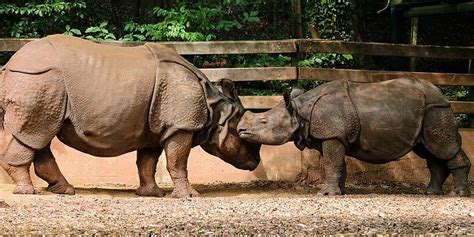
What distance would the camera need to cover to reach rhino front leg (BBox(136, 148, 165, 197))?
11047mm

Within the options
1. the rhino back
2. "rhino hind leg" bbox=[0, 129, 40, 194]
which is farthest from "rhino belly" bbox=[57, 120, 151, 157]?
"rhino hind leg" bbox=[0, 129, 40, 194]

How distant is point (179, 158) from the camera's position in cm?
1076

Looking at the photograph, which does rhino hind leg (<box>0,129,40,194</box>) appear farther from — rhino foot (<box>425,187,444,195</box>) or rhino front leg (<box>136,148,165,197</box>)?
rhino foot (<box>425,187,444,195</box>)

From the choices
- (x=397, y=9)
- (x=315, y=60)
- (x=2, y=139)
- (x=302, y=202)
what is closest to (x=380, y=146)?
(x=302, y=202)

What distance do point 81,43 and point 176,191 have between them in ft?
A: 6.43

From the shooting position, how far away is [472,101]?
1418cm

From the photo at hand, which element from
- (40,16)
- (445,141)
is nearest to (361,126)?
(445,141)

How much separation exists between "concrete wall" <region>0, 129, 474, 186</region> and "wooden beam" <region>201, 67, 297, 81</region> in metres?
0.94

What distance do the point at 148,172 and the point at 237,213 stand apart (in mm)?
2686

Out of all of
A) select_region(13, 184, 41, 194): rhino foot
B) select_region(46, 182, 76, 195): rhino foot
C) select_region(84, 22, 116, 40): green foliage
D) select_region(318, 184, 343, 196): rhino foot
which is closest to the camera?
select_region(13, 184, 41, 194): rhino foot

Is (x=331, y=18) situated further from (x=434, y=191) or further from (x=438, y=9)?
(x=434, y=191)

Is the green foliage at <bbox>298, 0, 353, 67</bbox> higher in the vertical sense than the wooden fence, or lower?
lower

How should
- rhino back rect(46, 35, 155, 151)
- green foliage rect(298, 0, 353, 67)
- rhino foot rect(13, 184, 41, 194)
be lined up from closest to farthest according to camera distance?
rhino foot rect(13, 184, 41, 194) → rhino back rect(46, 35, 155, 151) → green foliage rect(298, 0, 353, 67)

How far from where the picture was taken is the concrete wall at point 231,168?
41.0 ft
